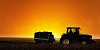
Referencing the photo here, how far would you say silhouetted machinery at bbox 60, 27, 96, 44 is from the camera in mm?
40562

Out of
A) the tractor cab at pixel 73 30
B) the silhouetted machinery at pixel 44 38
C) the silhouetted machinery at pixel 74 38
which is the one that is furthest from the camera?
the silhouetted machinery at pixel 44 38

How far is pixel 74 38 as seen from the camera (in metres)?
40.9

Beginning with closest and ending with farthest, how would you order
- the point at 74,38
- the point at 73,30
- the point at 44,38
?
the point at 74,38 < the point at 73,30 < the point at 44,38

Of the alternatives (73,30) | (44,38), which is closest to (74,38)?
(73,30)

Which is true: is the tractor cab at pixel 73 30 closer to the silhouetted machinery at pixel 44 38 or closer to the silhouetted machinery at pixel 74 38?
the silhouetted machinery at pixel 74 38

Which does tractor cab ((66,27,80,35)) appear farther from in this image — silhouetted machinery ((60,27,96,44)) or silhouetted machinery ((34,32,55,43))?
silhouetted machinery ((34,32,55,43))

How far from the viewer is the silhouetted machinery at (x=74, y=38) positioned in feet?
133

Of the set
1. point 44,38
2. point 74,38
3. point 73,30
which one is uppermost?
point 73,30

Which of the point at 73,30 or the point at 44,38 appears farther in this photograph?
the point at 44,38

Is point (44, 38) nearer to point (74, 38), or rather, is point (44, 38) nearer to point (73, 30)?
point (73, 30)

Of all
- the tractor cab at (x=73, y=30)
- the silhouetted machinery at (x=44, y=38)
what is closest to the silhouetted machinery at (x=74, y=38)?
the tractor cab at (x=73, y=30)

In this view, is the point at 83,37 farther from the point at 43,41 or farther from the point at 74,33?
the point at 43,41

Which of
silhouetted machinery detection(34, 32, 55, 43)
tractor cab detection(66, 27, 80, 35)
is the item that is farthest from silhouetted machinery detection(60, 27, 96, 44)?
silhouetted machinery detection(34, 32, 55, 43)

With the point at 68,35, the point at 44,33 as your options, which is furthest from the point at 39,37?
the point at 68,35
